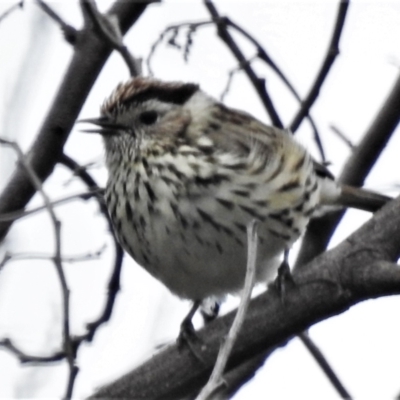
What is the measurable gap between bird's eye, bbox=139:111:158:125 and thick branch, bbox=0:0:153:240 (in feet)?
1.43

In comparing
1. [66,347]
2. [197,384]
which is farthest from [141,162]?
[66,347]

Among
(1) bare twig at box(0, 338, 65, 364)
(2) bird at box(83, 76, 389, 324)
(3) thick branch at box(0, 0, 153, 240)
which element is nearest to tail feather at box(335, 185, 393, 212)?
(2) bird at box(83, 76, 389, 324)

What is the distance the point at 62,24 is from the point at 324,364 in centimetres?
234

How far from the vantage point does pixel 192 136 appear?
19.5ft

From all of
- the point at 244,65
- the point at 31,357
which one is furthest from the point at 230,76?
the point at 31,357

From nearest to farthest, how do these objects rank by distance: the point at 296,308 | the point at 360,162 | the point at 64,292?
the point at 64,292
the point at 296,308
the point at 360,162

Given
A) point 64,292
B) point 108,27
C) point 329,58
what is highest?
point 329,58

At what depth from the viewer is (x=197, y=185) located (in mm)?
5543

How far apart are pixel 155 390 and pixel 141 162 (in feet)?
4.93

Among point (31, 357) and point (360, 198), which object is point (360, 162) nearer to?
point (360, 198)

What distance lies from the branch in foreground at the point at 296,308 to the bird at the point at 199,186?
Answer: 59 centimetres

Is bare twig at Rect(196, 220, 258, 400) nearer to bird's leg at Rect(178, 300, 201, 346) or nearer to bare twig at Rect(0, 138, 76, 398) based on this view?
bare twig at Rect(0, 138, 76, 398)

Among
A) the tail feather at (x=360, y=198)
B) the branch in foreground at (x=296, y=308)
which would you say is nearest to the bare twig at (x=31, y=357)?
the branch in foreground at (x=296, y=308)

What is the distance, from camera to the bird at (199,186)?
550cm
